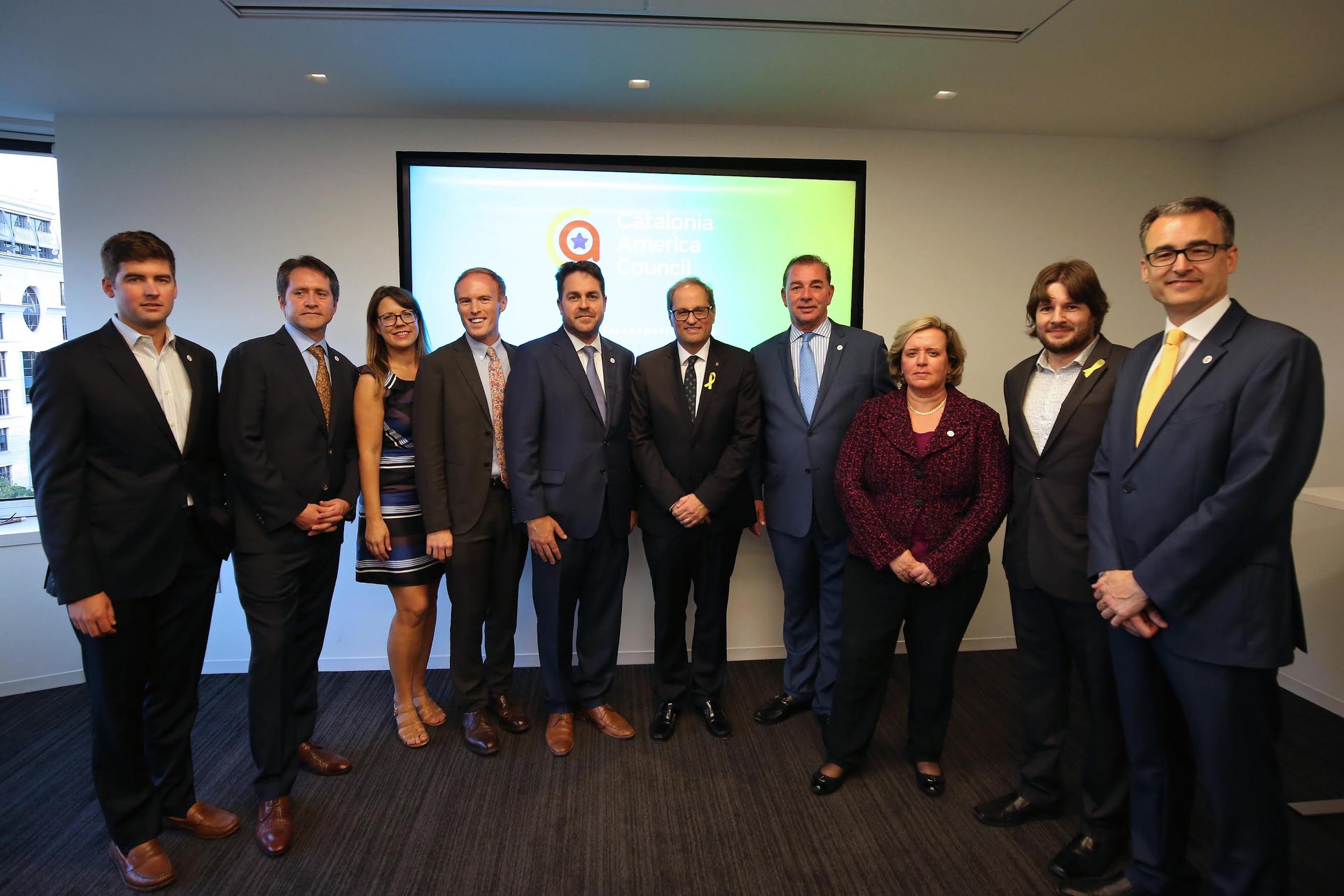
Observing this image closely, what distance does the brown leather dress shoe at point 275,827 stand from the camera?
2.27m

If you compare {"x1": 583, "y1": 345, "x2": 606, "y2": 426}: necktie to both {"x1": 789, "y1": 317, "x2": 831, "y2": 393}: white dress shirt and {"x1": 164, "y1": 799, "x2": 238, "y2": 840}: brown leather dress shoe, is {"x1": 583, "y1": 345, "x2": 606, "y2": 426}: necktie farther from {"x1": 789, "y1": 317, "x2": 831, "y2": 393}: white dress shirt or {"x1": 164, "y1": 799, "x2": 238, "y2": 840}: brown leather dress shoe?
{"x1": 164, "y1": 799, "x2": 238, "y2": 840}: brown leather dress shoe

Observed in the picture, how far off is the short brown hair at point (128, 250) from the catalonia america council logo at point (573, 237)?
1.89m

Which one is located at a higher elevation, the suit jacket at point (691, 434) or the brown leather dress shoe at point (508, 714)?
the suit jacket at point (691, 434)

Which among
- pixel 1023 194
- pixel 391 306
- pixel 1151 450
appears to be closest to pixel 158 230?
pixel 391 306

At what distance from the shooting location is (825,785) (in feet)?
8.45

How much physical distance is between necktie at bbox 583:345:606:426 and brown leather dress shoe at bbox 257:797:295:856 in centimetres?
183

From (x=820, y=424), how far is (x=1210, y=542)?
4.72 feet

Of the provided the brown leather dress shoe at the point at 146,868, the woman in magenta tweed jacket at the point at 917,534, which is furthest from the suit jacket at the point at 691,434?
the brown leather dress shoe at the point at 146,868

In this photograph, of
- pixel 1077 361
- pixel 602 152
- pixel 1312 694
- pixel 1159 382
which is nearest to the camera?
pixel 1159 382

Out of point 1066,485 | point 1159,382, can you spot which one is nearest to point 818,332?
point 1066,485

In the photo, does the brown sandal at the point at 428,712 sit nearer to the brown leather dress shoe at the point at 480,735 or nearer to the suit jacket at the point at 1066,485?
the brown leather dress shoe at the point at 480,735

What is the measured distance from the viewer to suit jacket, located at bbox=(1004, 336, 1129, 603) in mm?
2170

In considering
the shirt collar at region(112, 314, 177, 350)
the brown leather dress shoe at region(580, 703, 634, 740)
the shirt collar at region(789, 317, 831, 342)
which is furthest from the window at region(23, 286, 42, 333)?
the shirt collar at region(789, 317, 831, 342)

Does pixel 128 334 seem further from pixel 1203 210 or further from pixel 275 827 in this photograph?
pixel 1203 210
